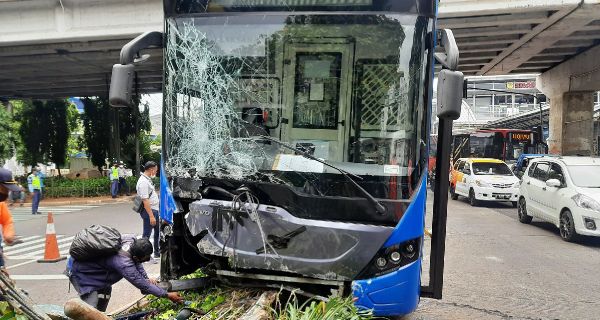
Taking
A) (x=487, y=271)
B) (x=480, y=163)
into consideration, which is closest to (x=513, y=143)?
(x=480, y=163)

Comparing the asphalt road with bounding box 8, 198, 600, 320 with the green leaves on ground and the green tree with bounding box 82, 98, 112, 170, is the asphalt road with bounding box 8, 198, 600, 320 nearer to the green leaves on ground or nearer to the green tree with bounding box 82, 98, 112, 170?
the green leaves on ground

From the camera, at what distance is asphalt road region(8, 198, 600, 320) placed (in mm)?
5777

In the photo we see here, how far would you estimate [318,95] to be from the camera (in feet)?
13.4

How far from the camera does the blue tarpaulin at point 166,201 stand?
Result: 4.29 meters

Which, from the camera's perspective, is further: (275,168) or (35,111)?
(35,111)

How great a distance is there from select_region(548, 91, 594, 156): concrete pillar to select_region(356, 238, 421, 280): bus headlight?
22786mm

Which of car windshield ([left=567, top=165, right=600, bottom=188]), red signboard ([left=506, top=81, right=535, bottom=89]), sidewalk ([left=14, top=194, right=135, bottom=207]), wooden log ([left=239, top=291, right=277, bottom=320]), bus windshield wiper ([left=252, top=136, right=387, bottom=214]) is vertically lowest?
sidewalk ([left=14, top=194, right=135, bottom=207])

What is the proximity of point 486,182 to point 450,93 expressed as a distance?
46.3 ft

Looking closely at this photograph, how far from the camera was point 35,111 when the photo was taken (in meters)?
27.9

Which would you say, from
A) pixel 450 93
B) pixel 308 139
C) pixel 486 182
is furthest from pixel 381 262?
pixel 486 182

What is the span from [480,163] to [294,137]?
15938 millimetres

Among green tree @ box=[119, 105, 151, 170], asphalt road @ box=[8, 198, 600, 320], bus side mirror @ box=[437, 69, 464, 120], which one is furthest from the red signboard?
bus side mirror @ box=[437, 69, 464, 120]

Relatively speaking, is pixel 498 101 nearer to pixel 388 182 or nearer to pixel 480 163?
pixel 480 163

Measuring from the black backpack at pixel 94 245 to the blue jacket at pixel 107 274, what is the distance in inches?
2.8
